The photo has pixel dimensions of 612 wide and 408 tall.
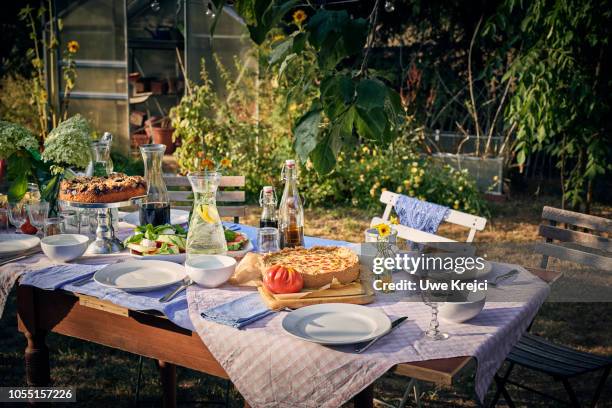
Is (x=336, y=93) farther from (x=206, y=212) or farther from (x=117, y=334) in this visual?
(x=117, y=334)

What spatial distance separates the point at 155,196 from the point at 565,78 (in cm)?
373

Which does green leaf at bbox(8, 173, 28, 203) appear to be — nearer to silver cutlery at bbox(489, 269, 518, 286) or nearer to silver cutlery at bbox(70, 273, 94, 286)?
silver cutlery at bbox(70, 273, 94, 286)

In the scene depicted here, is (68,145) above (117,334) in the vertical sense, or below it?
above

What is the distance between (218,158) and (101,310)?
14.0 ft

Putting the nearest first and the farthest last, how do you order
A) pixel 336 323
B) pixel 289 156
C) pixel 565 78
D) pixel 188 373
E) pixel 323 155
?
pixel 323 155
pixel 336 323
pixel 188 373
pixel 565 78
pixel 289 156

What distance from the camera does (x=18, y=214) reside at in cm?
261

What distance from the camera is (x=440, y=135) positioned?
7152mm

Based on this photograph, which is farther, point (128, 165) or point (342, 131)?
point (128, 165)

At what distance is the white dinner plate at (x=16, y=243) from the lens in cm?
229

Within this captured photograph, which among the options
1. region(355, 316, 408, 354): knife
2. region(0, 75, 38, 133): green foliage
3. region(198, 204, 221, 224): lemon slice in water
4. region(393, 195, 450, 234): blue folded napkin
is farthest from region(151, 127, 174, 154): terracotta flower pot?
region(355, 316, 408, 354): knife

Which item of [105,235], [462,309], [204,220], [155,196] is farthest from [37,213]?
[462,309]

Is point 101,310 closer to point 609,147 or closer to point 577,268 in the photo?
point 577,268

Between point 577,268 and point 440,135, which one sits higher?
point 440,135

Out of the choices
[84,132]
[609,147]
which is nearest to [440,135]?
[609,147]
